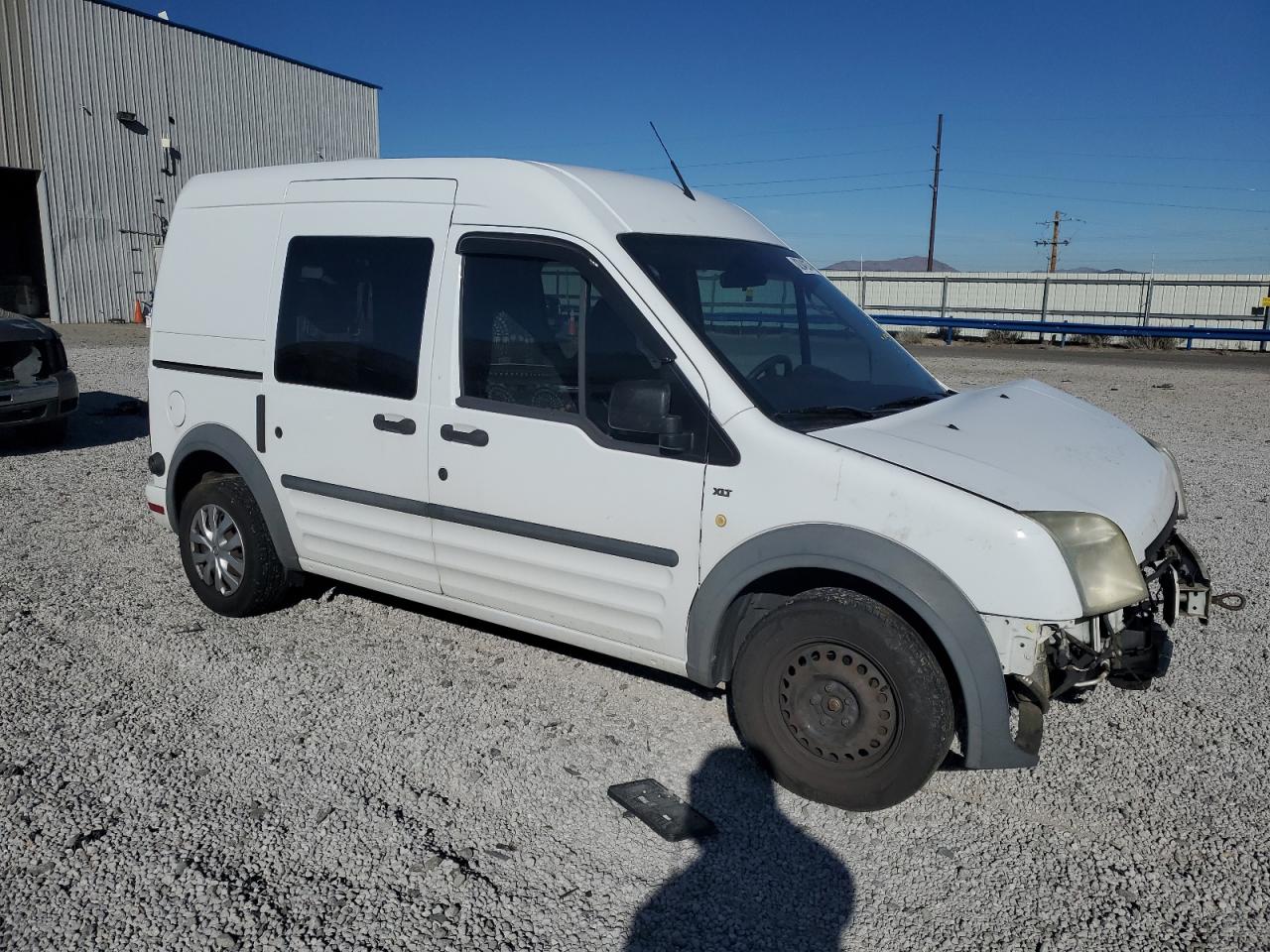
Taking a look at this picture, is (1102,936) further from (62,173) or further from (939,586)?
(62,173)

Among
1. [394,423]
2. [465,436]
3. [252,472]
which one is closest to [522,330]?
[465,436]

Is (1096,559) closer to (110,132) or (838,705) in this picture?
(838,705)

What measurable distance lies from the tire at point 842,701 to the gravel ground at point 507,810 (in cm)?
14

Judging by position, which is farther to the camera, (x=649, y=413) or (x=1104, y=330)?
(x=1104, y=330)

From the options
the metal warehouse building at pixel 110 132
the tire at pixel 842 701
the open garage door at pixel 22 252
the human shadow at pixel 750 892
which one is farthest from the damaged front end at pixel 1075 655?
the open garage door at pixel 22 252

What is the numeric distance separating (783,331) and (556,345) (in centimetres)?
98

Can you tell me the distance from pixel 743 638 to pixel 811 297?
1717 millimetres

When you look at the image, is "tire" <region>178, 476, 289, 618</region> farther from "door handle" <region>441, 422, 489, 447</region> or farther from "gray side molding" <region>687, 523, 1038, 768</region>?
"gray side molding" <region>687, 523, 1038, 768</region>

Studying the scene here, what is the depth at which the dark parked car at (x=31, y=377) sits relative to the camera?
9.10 metres

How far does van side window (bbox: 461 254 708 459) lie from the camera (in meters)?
3.73

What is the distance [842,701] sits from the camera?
11.2 feet

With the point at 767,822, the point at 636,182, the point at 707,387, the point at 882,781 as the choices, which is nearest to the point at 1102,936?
the point at 882,781

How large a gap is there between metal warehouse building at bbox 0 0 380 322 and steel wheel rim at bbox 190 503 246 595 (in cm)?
2600

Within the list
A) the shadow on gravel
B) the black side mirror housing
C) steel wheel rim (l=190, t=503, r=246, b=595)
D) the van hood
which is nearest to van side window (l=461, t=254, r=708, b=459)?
the black side mirror housing
